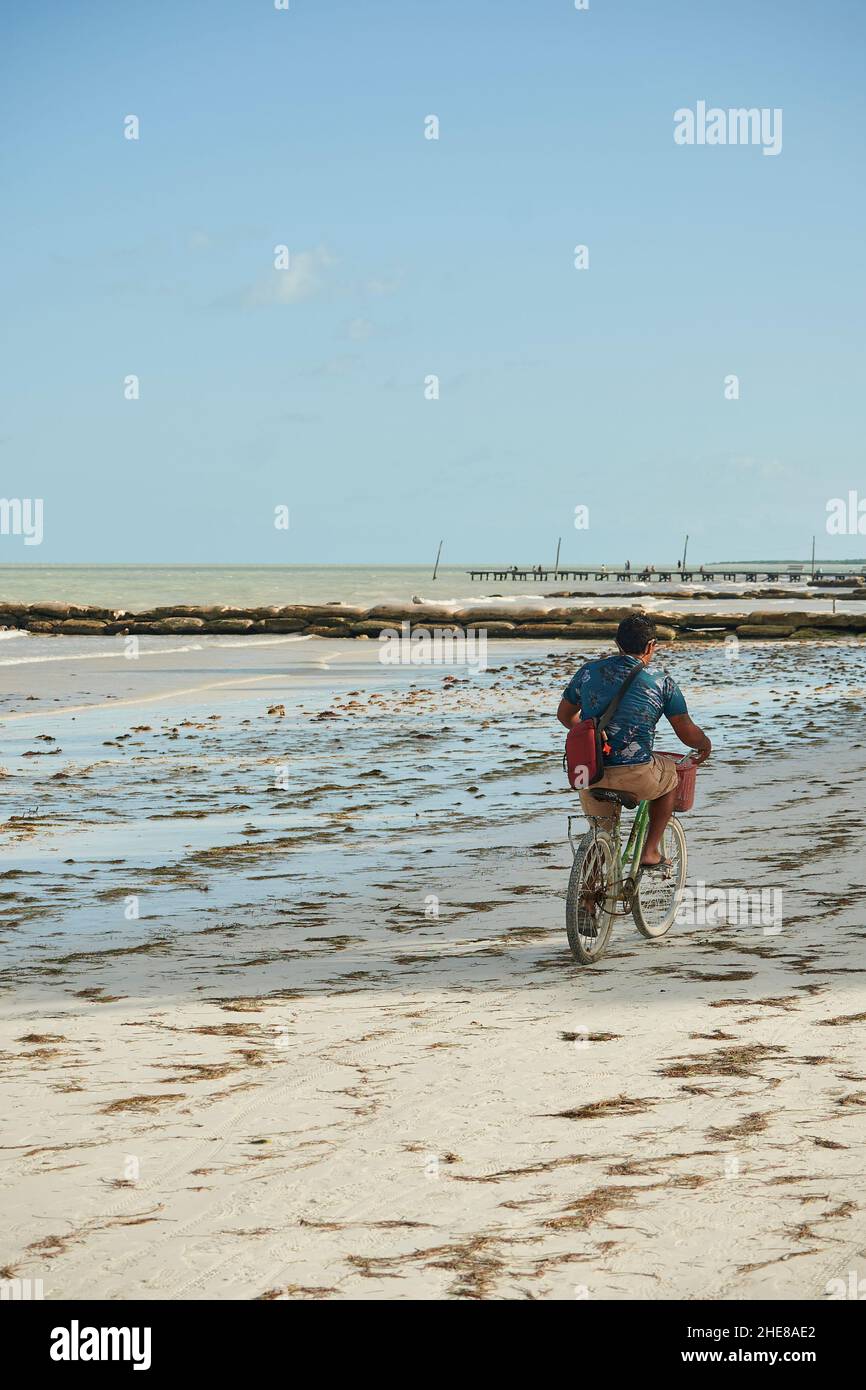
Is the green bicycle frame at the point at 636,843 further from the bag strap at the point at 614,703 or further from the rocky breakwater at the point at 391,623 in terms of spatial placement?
the rocky breakwater at the point at 391,623

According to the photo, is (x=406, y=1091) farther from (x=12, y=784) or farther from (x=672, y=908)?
(x=12, y=784)

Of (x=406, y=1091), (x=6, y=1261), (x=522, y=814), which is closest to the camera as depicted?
(x=6, y=1261)

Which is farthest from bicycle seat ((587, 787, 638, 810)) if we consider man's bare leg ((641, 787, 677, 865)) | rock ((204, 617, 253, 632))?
rock ((204, 617, 253, 632))

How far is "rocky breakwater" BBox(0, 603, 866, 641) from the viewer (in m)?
43.5

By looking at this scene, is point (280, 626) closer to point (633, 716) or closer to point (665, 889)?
point (665, 889)

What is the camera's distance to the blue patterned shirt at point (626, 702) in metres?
7.22

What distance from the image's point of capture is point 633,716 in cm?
724

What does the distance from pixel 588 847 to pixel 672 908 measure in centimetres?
105

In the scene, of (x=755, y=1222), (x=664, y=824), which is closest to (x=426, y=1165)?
(x=755, y=1222)

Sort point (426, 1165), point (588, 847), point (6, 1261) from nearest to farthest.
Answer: point (6, 1261), point (426, 1165), point (588, 847)

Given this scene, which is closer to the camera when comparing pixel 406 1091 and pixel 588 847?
pixel 406 1091

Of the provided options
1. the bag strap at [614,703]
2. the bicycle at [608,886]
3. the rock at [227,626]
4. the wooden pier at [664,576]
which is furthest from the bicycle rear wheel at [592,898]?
the wooden pier at [664,576]

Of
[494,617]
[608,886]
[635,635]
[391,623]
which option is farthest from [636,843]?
[494,617]

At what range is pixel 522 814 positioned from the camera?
12000mm
